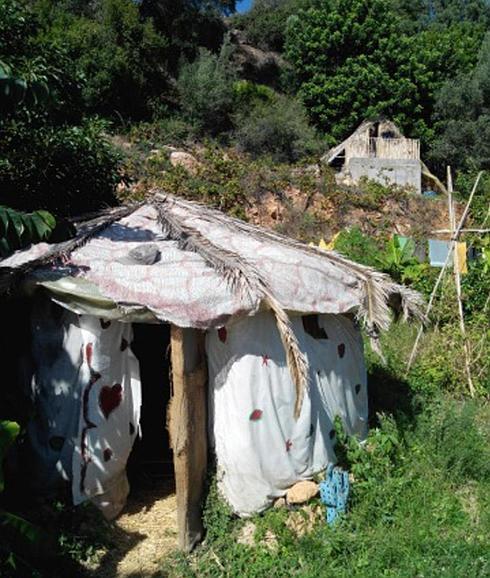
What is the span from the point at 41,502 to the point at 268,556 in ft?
5.54

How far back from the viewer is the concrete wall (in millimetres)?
19719

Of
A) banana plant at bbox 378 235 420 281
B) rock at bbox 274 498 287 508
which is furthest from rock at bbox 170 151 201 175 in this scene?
rock at bbox 274 498 287 508

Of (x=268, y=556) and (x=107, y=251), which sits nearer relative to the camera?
(x=268, y=556)

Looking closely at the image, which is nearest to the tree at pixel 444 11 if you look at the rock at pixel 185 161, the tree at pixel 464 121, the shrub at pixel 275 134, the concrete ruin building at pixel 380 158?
the tree at pixel 464 121

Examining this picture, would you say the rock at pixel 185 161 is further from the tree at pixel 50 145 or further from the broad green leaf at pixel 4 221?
the broad green leaf at pixel 4 221

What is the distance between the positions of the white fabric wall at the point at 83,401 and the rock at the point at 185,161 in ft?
37.4

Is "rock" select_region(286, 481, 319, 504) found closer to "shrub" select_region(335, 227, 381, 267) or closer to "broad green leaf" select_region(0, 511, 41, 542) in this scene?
"broad green leaf" select_region(0, 511, 41, 542)

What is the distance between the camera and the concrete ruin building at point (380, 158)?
775 inches

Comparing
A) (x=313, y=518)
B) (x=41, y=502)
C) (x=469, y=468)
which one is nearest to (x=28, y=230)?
(x=41, y=502)

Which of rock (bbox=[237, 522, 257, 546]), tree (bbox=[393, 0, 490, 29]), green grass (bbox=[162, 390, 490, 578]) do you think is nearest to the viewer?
green grass (bbox=[162, 390, 490, 578])

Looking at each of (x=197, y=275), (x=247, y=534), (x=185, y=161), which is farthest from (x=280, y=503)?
(x=185, y=161)

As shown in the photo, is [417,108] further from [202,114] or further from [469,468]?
[469,468]

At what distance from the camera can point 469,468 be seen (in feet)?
18.5

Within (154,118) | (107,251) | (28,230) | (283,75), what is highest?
(283,75)
